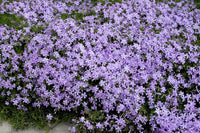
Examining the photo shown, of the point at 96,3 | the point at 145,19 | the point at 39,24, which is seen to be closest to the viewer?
the point at 39,24

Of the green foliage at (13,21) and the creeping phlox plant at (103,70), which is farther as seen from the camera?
the green foliage at (13,21)

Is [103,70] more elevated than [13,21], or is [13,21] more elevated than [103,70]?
[13,21]

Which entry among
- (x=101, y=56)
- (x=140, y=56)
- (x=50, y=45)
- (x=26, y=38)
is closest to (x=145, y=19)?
(x=140, y=56)

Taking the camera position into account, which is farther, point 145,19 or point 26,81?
point 145,19

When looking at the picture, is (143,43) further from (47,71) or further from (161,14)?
(47,71)

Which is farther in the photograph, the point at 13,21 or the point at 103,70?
the point at 13,21

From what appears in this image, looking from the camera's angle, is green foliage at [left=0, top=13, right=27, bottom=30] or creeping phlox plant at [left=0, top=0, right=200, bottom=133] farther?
green foliage at [left=0, top=13, right=27, bottom=30]

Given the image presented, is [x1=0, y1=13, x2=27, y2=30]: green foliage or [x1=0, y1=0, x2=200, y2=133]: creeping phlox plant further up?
[x1=0, y1=13, x2=27, y2=30]: green foliage

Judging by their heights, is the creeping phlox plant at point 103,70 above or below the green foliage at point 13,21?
below
